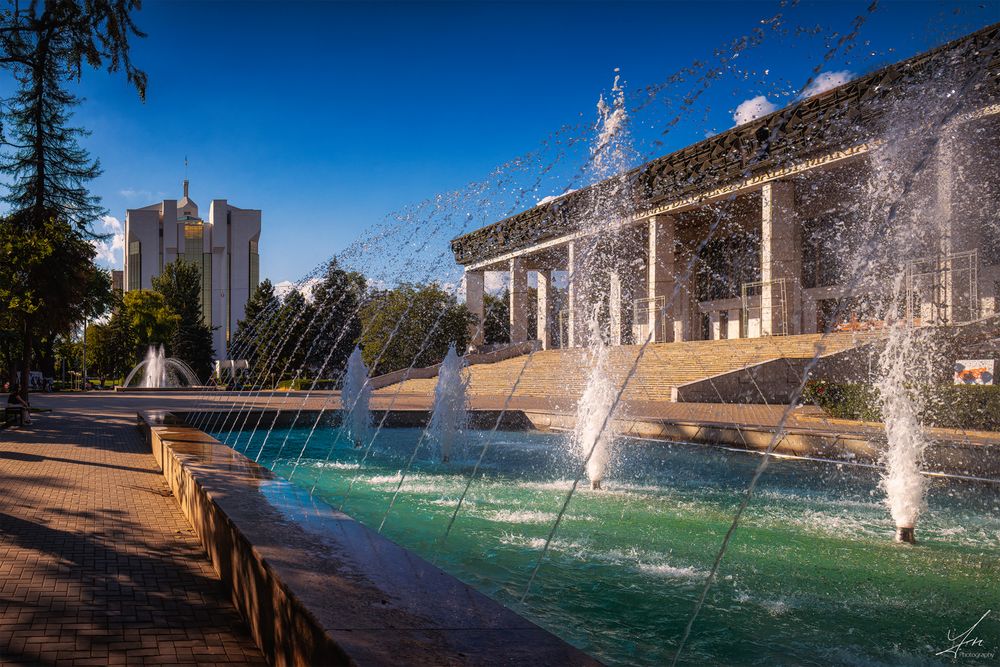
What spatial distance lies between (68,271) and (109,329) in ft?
144

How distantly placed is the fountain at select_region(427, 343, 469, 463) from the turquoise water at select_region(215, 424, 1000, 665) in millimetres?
2625

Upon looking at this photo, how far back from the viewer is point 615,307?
41.3m

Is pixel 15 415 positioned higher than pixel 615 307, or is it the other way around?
pixel 615 307

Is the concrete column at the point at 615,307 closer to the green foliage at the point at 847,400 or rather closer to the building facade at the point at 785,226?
the building facade at the point at 785,226

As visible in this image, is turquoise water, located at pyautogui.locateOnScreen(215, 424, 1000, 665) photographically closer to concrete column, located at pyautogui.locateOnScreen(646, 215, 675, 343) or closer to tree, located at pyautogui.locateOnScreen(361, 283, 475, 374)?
concrete column, located at pyautogui.locateOnScreen(646, 215, 675, 343)

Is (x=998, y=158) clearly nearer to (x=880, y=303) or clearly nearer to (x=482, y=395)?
(x=880, y=303)

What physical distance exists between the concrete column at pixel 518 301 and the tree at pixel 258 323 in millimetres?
14669

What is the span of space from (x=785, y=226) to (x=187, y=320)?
2056 inches

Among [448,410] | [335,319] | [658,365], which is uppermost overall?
[335,319]

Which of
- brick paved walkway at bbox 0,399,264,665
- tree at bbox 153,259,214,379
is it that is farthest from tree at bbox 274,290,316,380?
brick paved walkway at bbox 0,399,264,665

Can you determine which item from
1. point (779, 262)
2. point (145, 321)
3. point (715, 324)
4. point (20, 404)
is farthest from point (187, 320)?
point (779, 262)

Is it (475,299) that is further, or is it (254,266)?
(254,266)

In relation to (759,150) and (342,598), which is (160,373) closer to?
(759,150)

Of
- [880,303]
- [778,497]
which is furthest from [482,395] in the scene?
[778,497]
